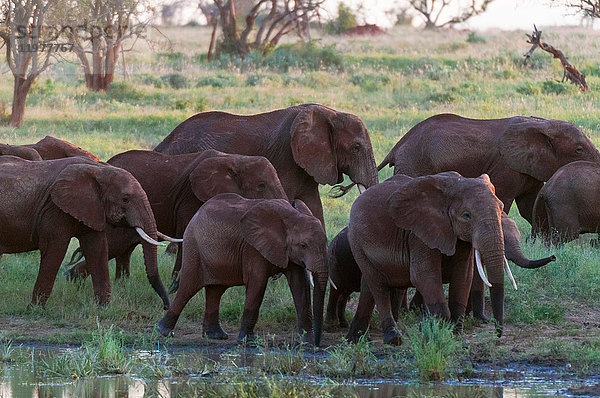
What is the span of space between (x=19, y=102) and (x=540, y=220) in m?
12.8

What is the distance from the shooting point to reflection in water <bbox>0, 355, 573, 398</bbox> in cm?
650

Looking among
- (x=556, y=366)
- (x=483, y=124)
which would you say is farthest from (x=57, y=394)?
(x=483, y=124)

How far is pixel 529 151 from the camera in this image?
Answer: 443 inches

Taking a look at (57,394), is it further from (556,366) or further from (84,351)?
→ (556,366)

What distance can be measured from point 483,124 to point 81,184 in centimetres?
457

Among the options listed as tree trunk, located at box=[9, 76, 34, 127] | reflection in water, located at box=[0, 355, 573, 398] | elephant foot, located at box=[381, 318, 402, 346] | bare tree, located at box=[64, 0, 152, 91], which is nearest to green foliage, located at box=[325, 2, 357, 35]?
bare tree, located at box=[64, 0, 152, 91]

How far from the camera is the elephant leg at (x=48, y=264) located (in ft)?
30.3

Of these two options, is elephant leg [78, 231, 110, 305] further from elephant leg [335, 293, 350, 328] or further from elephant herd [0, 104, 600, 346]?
elephant leg [335, 293, 350, 328]

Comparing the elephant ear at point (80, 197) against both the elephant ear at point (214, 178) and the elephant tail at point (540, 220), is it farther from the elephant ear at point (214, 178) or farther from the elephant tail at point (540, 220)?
the elephant tail at point (540, 220)

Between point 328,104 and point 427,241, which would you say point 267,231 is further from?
point 328,104

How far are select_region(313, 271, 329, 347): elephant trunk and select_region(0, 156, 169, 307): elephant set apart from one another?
1581mm

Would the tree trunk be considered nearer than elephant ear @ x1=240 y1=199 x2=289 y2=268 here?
No

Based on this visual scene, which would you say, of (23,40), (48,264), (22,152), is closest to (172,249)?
(22,152)

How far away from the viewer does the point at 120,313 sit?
357 inches
